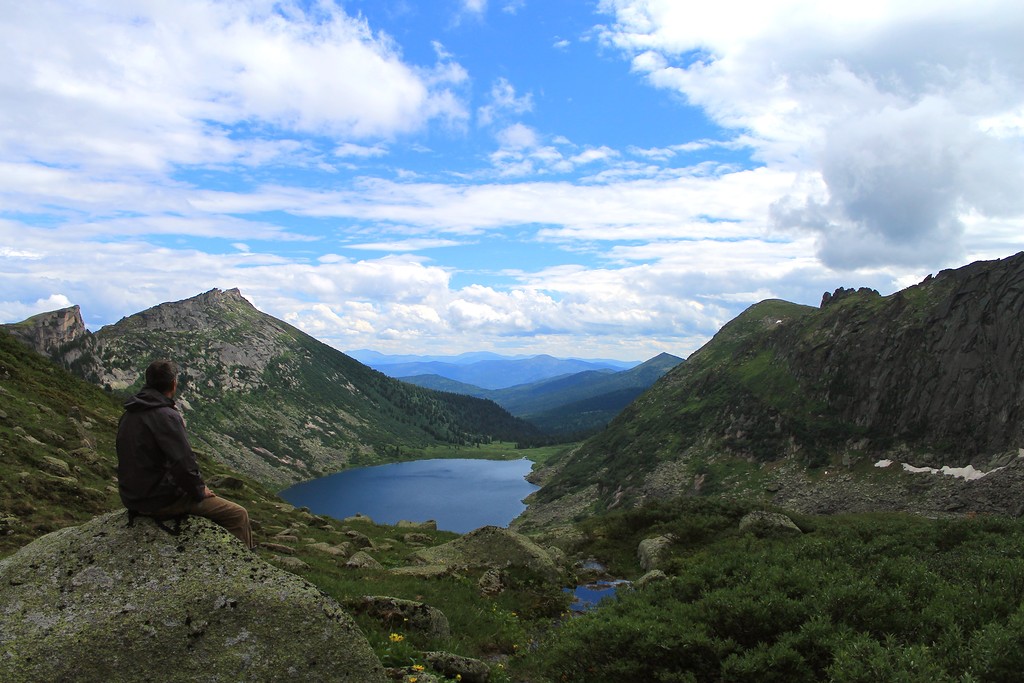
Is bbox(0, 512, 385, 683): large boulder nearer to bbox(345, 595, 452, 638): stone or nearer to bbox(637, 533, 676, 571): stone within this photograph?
bbox(345, 595, 452, 638): stone

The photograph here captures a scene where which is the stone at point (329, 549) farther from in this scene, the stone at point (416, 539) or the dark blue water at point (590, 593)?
the dark blue water at point (590, 593)

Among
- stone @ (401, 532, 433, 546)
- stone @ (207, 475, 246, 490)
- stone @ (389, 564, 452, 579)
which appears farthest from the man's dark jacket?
stone @ (207, 475, 246, 490)

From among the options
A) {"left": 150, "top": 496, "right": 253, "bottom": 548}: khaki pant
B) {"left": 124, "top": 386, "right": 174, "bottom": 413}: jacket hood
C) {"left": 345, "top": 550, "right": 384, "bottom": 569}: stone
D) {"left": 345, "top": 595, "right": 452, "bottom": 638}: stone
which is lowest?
{"left": 345, "top": 550, "right": 384, "bottom": 569}: stone

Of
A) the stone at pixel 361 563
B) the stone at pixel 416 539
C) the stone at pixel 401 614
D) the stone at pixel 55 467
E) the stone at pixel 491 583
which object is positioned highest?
the stone at pixel 55 467

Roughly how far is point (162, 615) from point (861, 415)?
12494 centimetres

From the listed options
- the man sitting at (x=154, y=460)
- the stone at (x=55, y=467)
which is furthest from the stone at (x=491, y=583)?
the stone at (x=55, y=467)

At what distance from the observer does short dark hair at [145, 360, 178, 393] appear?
9.72 meters

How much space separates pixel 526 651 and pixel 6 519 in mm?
20196

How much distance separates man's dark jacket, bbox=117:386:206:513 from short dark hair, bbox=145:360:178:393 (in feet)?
1.43

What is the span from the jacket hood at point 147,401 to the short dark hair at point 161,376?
0.15 metres

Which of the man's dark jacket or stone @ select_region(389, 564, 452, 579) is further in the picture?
stone @ select_region(389, 564, 452, 579)

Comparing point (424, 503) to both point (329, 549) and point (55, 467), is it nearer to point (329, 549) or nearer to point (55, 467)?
point (329, 549)

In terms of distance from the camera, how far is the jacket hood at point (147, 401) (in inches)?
360

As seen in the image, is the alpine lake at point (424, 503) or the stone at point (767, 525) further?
the alpine lake at point (424, 503)
